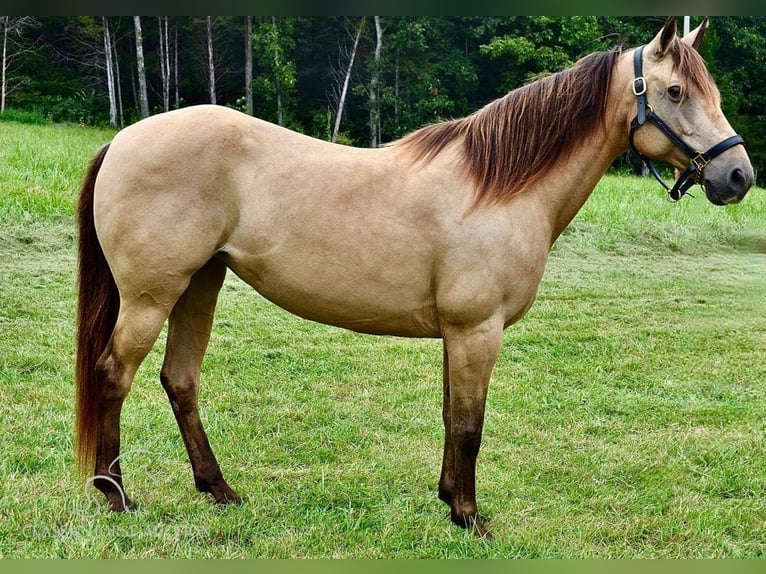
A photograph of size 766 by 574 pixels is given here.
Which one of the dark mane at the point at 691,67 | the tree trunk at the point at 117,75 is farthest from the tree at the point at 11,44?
the dark mane at the point at 691,67

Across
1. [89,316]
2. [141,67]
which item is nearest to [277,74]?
[141,67]

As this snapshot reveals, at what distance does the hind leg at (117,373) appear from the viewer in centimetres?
279

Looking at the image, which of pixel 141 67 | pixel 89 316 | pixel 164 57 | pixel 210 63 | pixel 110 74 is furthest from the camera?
pixel 164 57

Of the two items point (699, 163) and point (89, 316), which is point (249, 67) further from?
point (699, 163)

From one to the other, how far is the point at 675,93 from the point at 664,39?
21cm

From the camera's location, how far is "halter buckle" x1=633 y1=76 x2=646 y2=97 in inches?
103

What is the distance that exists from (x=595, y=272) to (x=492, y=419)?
4277 millimetres

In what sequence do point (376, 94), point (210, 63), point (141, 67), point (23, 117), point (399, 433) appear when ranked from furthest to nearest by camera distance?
point (376, 94) → point (23, 117) → point (210, 63) → point (141, 67) → point (399, 433)

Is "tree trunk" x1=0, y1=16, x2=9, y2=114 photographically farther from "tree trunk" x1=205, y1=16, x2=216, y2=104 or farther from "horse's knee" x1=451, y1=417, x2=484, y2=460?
"horse's knee" x1=451, y1=417, x2=484, y2=460

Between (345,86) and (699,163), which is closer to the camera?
(699,163)

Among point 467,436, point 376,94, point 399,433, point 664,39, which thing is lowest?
point 399,433

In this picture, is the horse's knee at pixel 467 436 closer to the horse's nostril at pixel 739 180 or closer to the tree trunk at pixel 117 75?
the horse's nostril at pixel 739 180

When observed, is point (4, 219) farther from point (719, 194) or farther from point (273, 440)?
point (719, 194)

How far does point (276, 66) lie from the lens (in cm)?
1203
